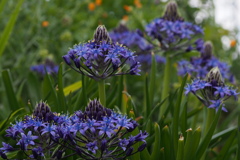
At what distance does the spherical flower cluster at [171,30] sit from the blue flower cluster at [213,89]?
71cm

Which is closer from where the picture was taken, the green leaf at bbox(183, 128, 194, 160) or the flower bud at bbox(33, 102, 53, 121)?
the flower bud at bbox(33, 102, 53, 121)

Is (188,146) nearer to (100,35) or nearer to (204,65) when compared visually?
(100,35)

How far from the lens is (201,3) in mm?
7719

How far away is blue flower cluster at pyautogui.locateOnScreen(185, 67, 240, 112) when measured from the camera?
2.46 m

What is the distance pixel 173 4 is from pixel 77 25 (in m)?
3.25

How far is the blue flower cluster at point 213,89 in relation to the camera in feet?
8.08

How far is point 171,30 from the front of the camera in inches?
126

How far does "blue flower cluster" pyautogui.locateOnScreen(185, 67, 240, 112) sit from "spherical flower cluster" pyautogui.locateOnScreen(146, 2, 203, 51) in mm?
706

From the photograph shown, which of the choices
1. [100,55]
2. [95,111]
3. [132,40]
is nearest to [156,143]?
[95,111]

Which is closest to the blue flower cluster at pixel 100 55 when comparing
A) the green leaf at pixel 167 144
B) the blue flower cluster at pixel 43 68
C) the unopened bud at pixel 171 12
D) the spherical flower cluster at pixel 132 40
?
the green leaf at pixel 167 144

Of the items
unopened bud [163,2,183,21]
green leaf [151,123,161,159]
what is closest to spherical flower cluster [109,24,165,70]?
unopened bud [163,2,183,21]

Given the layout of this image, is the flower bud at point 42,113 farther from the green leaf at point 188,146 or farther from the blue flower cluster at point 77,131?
the green leaf at point 188,146

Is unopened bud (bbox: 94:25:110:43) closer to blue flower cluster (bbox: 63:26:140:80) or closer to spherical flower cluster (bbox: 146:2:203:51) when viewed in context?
blue flower cluster (bbox: 63:26:140:80)

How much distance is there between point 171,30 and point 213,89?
80 centimetres
